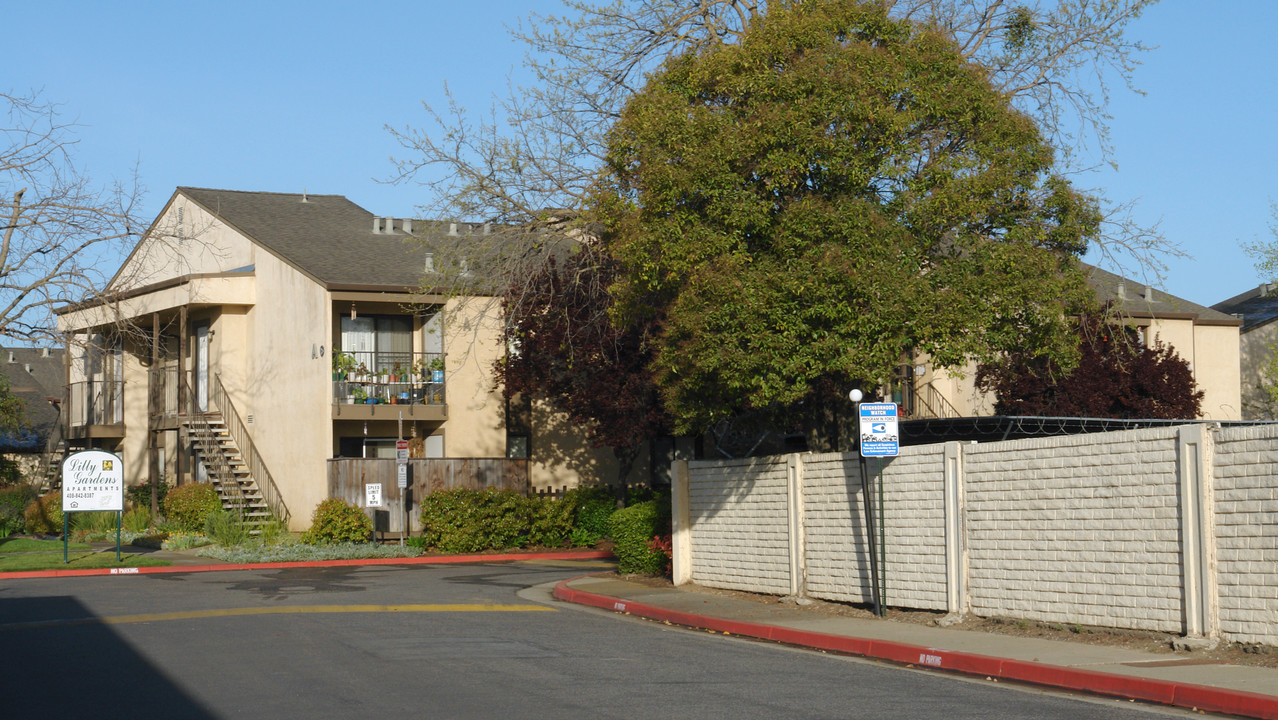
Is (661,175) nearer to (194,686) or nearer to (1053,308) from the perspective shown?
(1053,308)

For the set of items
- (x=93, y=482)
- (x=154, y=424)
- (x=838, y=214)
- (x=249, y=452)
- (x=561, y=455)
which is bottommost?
(x=93, y=482)

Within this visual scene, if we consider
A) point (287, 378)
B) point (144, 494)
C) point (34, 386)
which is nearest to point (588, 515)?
point (287, 378)

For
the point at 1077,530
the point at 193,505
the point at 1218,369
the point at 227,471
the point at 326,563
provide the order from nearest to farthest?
the point at 1077,530
the point at 326,563
the point at 193,505
the point at 227,471
the point at 1218,369

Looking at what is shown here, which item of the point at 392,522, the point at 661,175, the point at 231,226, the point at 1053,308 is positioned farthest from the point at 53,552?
the point at 1053,308

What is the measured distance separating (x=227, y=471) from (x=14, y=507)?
8739mm

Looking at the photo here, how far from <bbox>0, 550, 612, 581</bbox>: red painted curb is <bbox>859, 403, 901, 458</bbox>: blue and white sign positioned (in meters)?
13.4

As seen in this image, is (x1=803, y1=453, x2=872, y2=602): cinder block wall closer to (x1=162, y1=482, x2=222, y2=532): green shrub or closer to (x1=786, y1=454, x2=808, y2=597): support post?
(x1=786, y1=454, x2=808, y2=597): support post

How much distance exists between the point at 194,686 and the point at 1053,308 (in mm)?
11334

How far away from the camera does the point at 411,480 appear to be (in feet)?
95.0

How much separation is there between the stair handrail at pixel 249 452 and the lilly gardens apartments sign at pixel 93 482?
480 centimetres

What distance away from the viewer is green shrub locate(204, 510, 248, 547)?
26953mm

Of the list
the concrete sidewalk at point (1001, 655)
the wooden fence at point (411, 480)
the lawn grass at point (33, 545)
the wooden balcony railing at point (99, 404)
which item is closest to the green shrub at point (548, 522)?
the wooden fence at point (411, 480)

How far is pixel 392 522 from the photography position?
28781 millimetres

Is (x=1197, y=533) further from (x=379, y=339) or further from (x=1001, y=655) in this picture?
(x=379, y=339)
